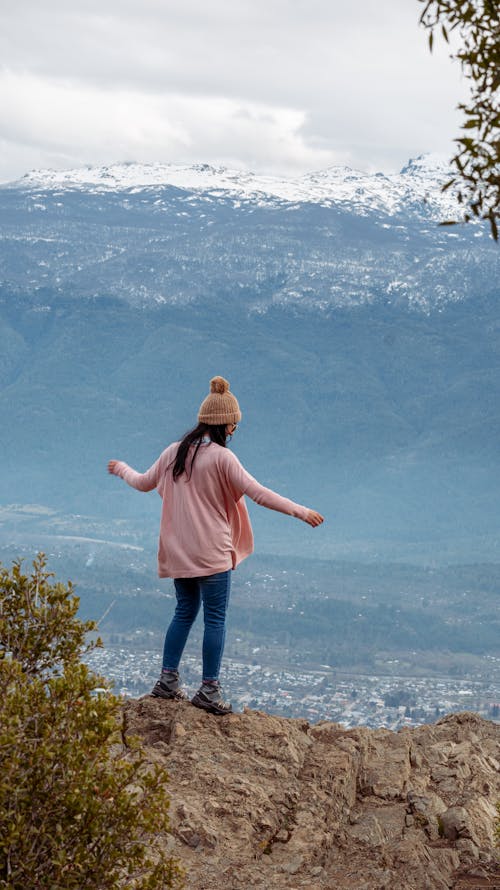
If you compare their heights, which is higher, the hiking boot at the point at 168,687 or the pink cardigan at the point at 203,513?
the pink cardigan at the point at 203,513

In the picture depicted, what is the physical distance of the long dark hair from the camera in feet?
28.1

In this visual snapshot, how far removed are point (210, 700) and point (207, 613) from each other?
663mm

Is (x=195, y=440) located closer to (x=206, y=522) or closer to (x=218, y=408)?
(x=218, y=408)

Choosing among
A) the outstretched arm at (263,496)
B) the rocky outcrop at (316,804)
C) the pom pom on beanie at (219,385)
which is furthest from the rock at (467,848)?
the pom pom on beanie at (219,385)

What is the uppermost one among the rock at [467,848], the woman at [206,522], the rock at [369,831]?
the woman at [206,522]

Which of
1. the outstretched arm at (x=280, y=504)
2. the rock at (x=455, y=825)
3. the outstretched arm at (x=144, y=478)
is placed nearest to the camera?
the rock at (x=455, y=825)

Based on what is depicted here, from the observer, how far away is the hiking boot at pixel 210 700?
8625 millimetres

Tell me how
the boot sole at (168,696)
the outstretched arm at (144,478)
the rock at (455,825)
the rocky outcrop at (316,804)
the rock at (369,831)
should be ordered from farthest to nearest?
the boot sole at (168,696), the outstretched arm at (144,478), the rock at (455,825), the rock at (369,831), the rocky outcrop at (316,804)

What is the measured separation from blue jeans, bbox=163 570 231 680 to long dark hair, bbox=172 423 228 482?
778 mm

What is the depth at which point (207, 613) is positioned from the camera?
8523 millimetres

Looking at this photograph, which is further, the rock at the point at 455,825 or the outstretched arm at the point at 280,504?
the outstretched arm at the point at 280,504

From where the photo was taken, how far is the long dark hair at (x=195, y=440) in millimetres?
8578

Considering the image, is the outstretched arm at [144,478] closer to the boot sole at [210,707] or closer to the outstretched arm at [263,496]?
the outstretched arm at [263,496]

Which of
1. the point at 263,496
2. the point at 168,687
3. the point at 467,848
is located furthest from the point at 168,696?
the point at 467,848
